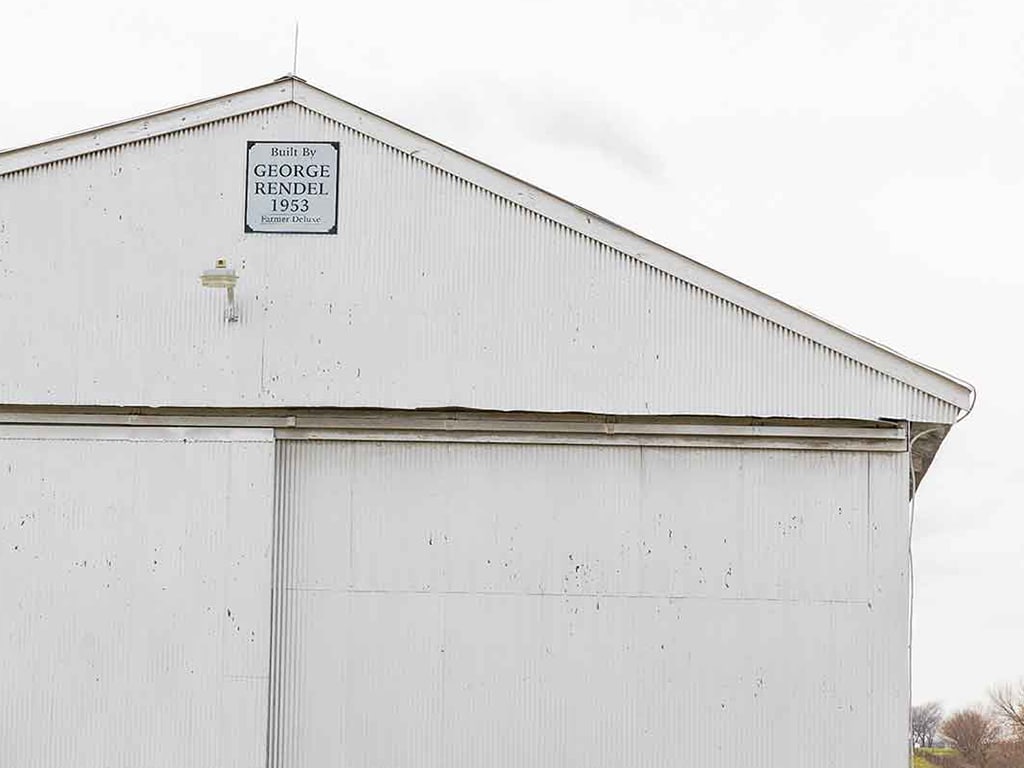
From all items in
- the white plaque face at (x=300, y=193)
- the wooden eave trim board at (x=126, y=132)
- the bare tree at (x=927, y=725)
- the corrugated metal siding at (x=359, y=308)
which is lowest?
the bare tree at (x=927, y=725)

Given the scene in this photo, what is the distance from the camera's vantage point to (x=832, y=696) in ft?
42.0

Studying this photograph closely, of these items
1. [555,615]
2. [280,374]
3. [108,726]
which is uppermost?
[280,374]

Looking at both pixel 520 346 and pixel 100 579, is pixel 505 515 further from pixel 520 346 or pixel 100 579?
pixel 100 579

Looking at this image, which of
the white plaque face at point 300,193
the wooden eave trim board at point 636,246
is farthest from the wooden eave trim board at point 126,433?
the wooden eave trim board at point 636,246

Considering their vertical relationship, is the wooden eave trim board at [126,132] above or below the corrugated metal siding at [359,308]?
above

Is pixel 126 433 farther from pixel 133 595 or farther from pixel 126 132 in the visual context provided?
pixel 126 132

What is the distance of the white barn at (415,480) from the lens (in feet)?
42.4

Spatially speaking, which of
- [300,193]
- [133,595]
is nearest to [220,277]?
[300,193]

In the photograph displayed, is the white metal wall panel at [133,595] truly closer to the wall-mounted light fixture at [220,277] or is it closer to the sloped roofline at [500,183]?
the wall-mounted light fixture at [220,277]

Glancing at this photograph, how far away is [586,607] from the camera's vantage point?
1307cm

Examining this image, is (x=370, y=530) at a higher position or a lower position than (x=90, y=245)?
lower

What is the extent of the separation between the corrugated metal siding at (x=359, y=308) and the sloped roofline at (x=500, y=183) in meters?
0.10

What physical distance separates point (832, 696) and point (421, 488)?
156 inches

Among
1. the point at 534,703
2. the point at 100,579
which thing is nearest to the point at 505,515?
the point at 534,703
